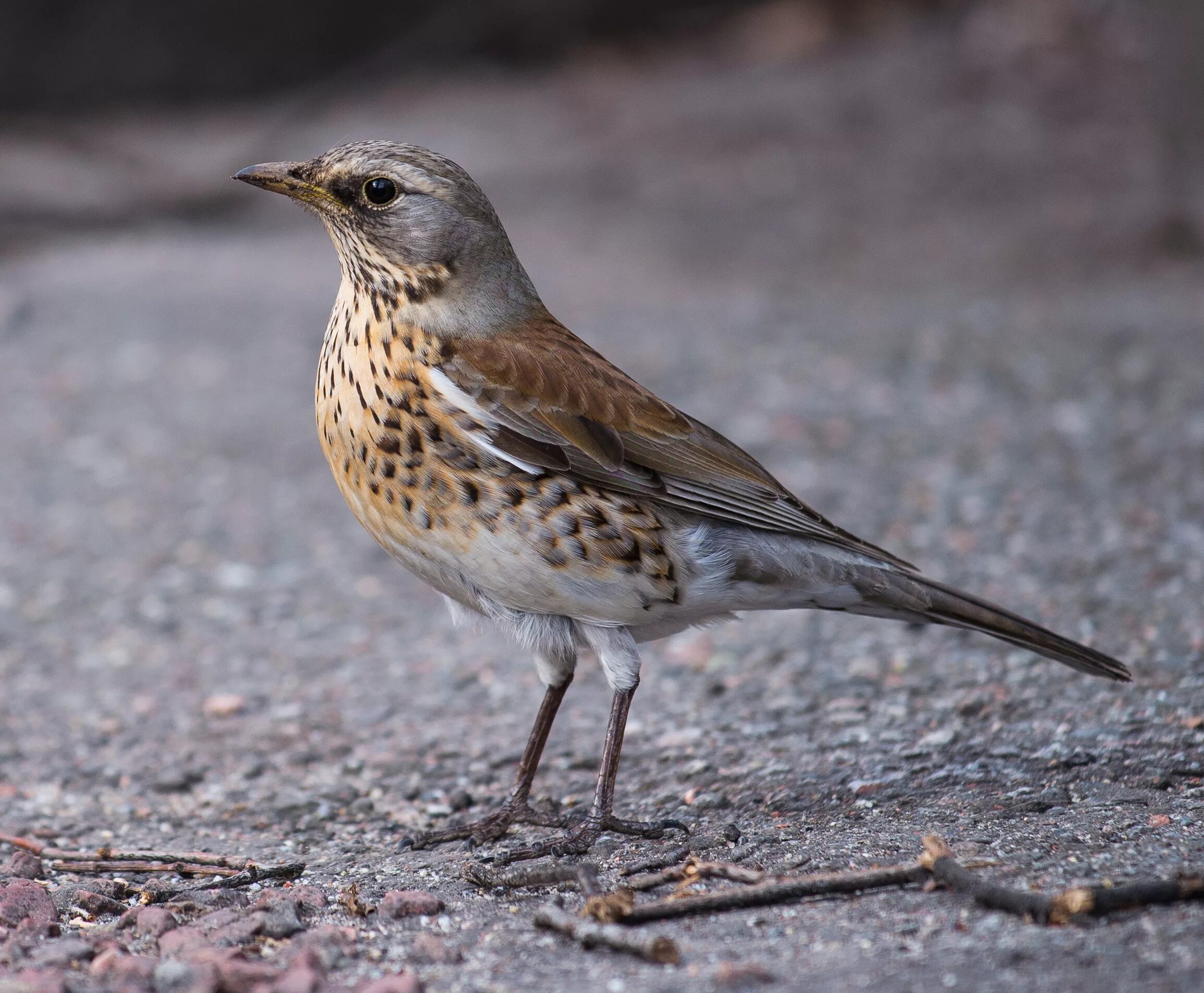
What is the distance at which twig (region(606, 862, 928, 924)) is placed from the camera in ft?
12.0

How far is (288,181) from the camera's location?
4617 millimetres

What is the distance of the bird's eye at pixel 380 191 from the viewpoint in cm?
460

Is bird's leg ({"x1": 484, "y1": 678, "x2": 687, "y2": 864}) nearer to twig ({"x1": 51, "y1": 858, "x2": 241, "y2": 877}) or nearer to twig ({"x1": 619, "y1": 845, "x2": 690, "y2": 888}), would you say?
twig ({"x1": 619, "y1": 845, "x2": 690, "y2": 888})

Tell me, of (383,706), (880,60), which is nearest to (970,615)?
(383,706)

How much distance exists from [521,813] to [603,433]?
4.39 feet

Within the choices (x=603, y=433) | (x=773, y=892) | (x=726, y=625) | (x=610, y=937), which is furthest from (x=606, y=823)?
(x=726, y=625)

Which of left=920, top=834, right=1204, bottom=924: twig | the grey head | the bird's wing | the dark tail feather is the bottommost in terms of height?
left=920, top=834, right=1204, bottom=924: twig

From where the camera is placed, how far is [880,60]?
61.4 feet

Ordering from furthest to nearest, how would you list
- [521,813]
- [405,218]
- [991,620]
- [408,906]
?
[521,813] → [991,620] → [405,218] → [408,906]

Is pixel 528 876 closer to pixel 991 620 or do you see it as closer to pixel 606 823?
pixel 606 823

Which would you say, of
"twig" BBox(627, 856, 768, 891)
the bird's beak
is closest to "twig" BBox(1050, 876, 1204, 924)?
"twig" BBox(627, 856, 768, 891)

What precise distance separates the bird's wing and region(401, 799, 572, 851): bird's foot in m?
1.17

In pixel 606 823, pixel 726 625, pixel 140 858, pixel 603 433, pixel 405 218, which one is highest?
pixel 405 218

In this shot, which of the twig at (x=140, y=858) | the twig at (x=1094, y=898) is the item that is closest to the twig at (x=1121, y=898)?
the twig at (x=1094, y=898)
